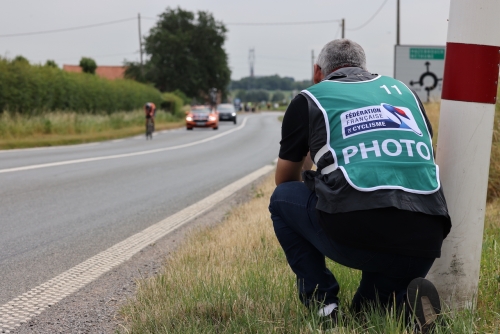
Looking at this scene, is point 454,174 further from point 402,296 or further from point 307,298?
point 307,298

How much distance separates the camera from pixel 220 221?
739 cm

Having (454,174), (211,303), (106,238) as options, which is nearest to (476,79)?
(454,174)

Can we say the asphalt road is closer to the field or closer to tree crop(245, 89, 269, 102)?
the field

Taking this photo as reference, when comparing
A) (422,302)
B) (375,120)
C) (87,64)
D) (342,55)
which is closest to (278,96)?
(87,64)

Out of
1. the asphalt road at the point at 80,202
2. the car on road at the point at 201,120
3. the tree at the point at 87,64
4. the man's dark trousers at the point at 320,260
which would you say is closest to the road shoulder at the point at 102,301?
the asphalt road at the point at 80,202

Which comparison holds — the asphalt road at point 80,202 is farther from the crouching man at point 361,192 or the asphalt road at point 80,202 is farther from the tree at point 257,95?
the tree at point 257,95

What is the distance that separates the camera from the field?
2.90 m

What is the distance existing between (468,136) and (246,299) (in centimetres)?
125

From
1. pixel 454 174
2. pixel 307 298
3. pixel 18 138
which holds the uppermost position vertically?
pixel 454 174

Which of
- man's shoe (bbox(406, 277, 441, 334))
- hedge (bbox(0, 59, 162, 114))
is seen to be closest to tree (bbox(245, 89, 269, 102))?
hedge (bbox(0, 59, 162, 114))

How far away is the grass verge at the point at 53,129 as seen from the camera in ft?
75.6

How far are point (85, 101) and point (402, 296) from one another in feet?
111

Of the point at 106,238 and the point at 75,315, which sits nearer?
the point at 75,315

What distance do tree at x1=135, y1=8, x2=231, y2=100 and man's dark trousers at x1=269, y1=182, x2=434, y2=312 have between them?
8163 centimetres
